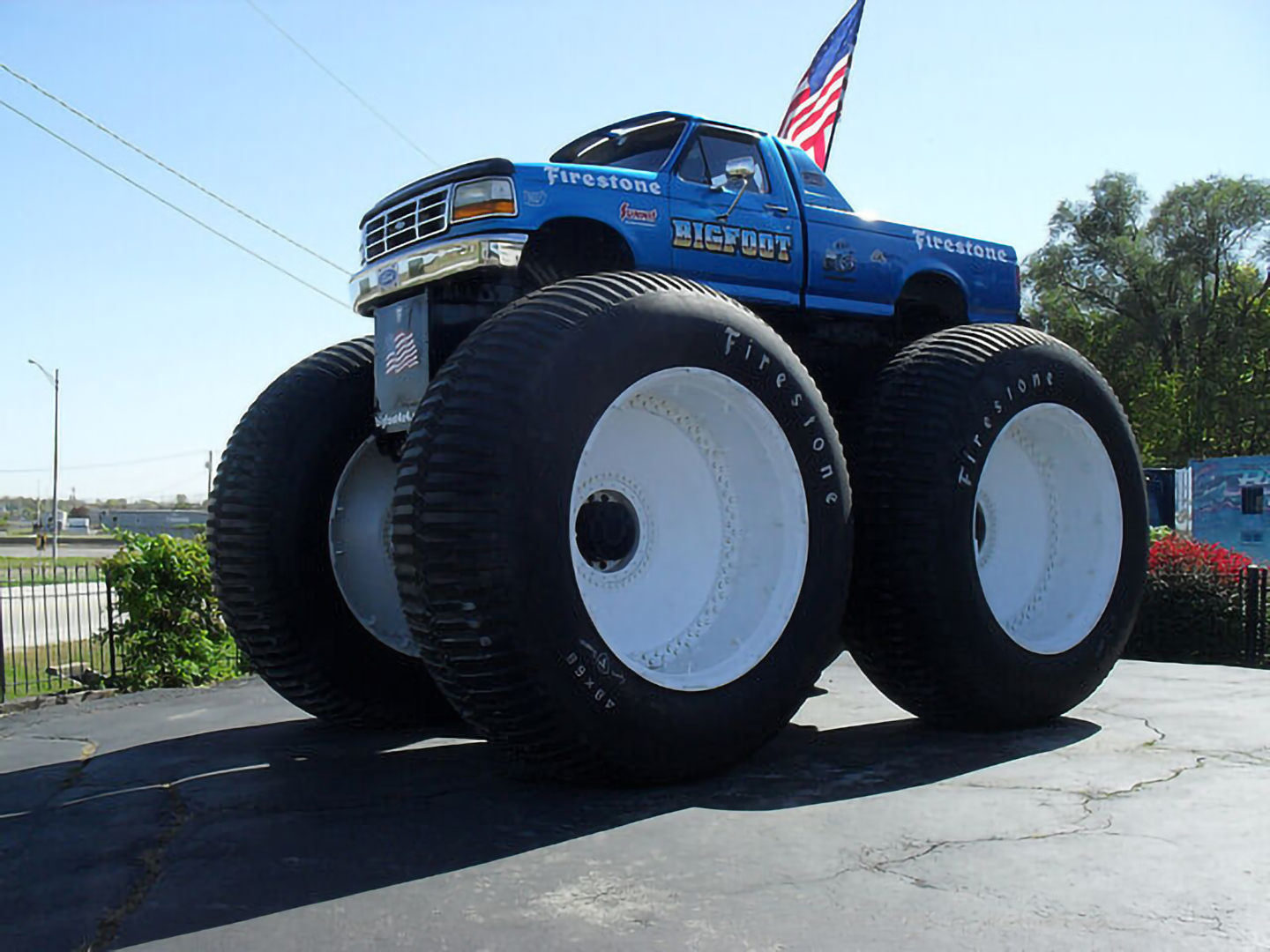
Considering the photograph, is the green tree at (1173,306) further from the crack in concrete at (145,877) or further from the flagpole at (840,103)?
the crack in concrete at (145,877)

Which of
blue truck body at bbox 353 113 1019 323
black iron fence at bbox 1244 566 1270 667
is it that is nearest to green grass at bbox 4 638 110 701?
blue truck body at bbox 353 113 1019 323

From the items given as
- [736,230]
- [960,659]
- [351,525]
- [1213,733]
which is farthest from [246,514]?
[1213,733]

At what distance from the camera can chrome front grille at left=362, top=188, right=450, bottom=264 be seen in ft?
18.0

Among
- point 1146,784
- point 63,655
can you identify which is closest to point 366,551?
point 1146,784

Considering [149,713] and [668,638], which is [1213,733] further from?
[149,713]

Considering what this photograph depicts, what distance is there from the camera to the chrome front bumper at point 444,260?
5289 mm

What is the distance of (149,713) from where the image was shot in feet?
23.2

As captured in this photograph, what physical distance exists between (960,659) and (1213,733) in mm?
1303

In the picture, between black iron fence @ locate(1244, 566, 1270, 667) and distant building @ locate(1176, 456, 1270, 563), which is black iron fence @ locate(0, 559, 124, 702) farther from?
distant building @ locate(1176, 456, 1270, 563)

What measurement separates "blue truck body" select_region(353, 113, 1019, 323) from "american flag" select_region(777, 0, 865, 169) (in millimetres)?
7761

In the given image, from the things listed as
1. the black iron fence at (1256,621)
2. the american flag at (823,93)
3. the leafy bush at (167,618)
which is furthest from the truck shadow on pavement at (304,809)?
the american flag at (823,93)

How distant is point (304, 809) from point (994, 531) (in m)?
3.91

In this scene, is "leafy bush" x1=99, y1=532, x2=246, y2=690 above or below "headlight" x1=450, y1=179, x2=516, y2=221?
below

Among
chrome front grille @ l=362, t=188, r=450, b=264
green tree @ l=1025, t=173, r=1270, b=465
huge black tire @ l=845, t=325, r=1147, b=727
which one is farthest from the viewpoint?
green tree @ l=1025, t=173, r=1270, b=465
